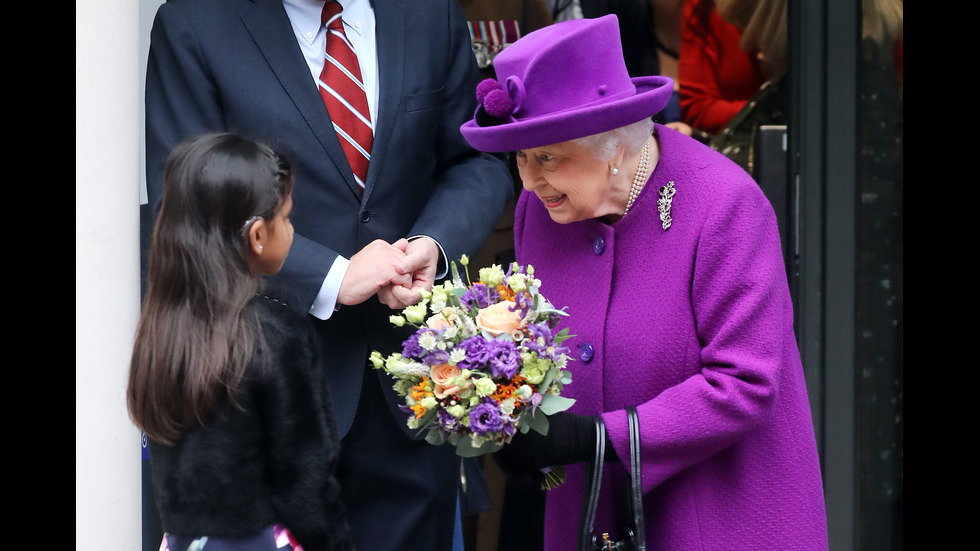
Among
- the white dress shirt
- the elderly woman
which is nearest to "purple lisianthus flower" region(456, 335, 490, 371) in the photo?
the elderly woman

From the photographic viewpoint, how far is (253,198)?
2.34 meters

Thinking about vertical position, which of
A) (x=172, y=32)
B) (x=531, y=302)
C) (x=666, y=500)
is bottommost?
(x=666, y=500)

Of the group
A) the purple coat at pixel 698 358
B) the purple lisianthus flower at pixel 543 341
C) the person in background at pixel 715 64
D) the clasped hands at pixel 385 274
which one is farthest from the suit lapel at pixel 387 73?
the person in background at pixel 715 64

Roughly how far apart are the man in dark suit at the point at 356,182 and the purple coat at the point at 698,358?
470mm

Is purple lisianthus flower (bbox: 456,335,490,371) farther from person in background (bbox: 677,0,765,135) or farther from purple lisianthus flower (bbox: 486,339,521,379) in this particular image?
person in background (bbox: 677,0,765,135)

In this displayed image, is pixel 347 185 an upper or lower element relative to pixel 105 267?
upper

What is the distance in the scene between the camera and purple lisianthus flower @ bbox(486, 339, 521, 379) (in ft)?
6.95

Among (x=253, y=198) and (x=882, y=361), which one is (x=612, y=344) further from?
(x=882, y=361)

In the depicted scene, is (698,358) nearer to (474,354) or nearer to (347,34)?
(474,354)

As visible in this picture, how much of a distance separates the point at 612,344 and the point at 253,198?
0.78m

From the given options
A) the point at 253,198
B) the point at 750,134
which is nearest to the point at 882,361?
the point at 750,134

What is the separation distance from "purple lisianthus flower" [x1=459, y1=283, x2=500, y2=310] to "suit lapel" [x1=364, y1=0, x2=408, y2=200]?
0.63 metres

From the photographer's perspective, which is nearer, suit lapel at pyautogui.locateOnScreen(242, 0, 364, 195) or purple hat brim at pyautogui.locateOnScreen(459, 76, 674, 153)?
purple hat brim at pyautogui.locateOnScreen(459, 76, 674, 153)

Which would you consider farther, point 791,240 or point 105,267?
point 791,240
